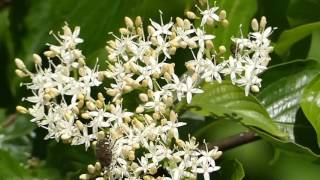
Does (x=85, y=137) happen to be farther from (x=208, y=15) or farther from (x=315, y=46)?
(x=315, y=46)

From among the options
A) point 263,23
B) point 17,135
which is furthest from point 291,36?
point 17,135

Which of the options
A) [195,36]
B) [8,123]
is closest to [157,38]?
[195,36]

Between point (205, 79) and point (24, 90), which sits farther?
point (24, 90)

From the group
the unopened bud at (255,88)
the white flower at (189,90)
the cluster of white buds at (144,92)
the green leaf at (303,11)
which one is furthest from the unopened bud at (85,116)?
the green leaf at (303,11)

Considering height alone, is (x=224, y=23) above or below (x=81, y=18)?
below

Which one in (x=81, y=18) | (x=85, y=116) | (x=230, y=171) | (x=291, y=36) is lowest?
(x=230, y=171)

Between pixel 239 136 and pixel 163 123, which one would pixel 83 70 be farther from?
pixel 239 136

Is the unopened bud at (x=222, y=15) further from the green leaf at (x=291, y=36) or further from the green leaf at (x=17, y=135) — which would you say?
the green leaf at (x=17, y=135)
